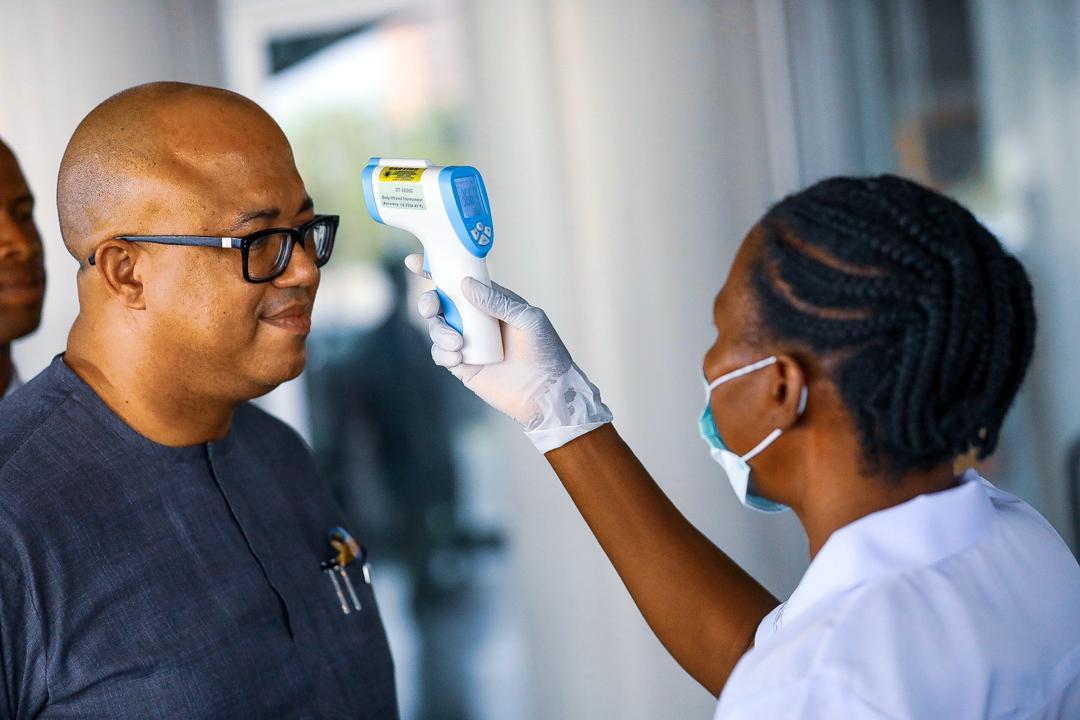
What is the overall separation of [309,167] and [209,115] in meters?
3.72

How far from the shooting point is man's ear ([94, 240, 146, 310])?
5.68ft

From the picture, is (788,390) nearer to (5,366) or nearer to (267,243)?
(267,243)

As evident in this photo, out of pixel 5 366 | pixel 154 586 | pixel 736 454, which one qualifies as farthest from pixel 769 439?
pixel 5 366

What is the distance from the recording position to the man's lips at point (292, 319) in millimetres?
1828

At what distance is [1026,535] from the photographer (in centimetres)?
138

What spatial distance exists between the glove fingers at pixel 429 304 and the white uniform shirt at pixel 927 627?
0.76m

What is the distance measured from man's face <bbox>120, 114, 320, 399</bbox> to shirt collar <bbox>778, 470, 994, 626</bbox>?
3.29 ft

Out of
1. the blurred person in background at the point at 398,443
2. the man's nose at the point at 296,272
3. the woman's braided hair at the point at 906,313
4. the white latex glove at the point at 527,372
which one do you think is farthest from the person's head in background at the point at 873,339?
the blurred person in background at the point at 398,443

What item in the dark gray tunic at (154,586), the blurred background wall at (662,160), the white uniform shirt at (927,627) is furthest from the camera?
the blurred background wall at (662,160)

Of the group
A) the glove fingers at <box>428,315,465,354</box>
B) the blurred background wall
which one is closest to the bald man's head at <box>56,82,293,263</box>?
the glove fingers at <box>428,315,465,354</box>

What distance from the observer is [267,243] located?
1.78 m

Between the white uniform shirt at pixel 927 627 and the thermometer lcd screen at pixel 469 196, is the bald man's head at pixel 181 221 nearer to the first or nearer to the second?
the thermometer lcd screen at pixel 469 196

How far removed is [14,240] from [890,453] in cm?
205

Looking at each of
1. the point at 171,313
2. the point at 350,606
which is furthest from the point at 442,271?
the point at 350,606
